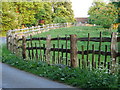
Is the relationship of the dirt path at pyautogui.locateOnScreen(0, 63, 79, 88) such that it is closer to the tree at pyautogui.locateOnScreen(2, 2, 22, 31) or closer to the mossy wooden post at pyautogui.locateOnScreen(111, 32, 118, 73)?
the mossy wooden post at pyautogui.locateOnScreen(111, 32, 118, 73)

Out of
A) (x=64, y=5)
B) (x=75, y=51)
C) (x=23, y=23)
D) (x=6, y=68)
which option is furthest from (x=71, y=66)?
(x=64, y=5)

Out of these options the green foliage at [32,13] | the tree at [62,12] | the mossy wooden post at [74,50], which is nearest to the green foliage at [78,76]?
the mossy wooden post at [74,50]

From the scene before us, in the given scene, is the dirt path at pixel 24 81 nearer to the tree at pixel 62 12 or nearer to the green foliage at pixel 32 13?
the green foliage at pixel 32 13

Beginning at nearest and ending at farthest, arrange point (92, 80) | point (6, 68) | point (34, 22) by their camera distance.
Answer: point (92, 80), point (6, 68), point (34, 22)

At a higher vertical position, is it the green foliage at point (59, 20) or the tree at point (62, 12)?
the tree at point (62, 12)

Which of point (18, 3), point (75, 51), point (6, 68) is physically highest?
point (18, 3)

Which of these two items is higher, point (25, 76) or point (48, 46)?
point (48, 46)

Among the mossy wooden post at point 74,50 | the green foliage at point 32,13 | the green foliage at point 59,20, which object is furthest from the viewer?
the green foliage at point 59,20

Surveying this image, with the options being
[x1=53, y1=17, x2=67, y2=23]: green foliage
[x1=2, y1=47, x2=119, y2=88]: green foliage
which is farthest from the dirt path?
[x1=53, y1=17, x2=67, y2=23]: green foliage

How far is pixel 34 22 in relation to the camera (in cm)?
3045

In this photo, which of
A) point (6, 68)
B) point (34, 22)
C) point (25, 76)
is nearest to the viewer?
point (25, 76)

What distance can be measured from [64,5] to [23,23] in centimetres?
1276

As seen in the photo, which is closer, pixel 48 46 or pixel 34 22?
pixel 48 46

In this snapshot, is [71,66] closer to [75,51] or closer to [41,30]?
[75,51]
